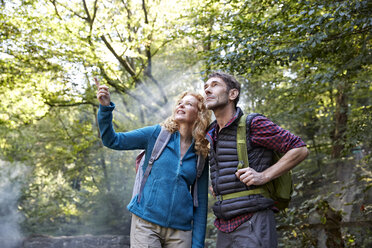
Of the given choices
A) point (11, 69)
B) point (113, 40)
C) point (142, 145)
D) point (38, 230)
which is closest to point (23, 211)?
point (38, 230)

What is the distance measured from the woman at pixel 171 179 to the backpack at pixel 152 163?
0.03m

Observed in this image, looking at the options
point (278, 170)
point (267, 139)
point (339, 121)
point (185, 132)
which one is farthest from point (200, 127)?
point (339, 121)

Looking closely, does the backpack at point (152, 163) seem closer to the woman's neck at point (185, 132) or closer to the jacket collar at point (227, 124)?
the woman's neck at point (185, 132)

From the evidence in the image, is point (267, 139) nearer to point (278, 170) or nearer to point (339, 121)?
point (278, 170)

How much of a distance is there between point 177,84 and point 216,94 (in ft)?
44.6

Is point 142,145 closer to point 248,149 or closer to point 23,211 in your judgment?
point 248,149

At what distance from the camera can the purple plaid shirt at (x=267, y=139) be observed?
6.71 ft

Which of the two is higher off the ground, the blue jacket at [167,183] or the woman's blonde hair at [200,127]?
the woman's blonde hair at [200,127]

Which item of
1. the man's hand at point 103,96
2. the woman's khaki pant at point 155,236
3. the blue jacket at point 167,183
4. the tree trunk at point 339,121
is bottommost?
the woman's khaki pant at point 155,236

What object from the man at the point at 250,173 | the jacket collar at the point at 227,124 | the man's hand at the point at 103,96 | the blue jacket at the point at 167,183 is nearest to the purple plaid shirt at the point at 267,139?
the man at the point at 250,173

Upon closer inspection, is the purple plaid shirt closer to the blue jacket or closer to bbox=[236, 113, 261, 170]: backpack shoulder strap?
bbox=[236, 113, 261, 170]: backpack shoulder strap

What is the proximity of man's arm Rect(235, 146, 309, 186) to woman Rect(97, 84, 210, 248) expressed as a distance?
2.06 ft

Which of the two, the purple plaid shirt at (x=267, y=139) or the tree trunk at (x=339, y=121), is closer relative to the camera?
the purple plaid shirt at (x=267, y=139)

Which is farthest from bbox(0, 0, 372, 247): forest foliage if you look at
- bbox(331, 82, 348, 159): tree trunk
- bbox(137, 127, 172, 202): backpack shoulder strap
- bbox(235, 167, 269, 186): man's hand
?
bbox(235, 167, 269, 186): man's hand
